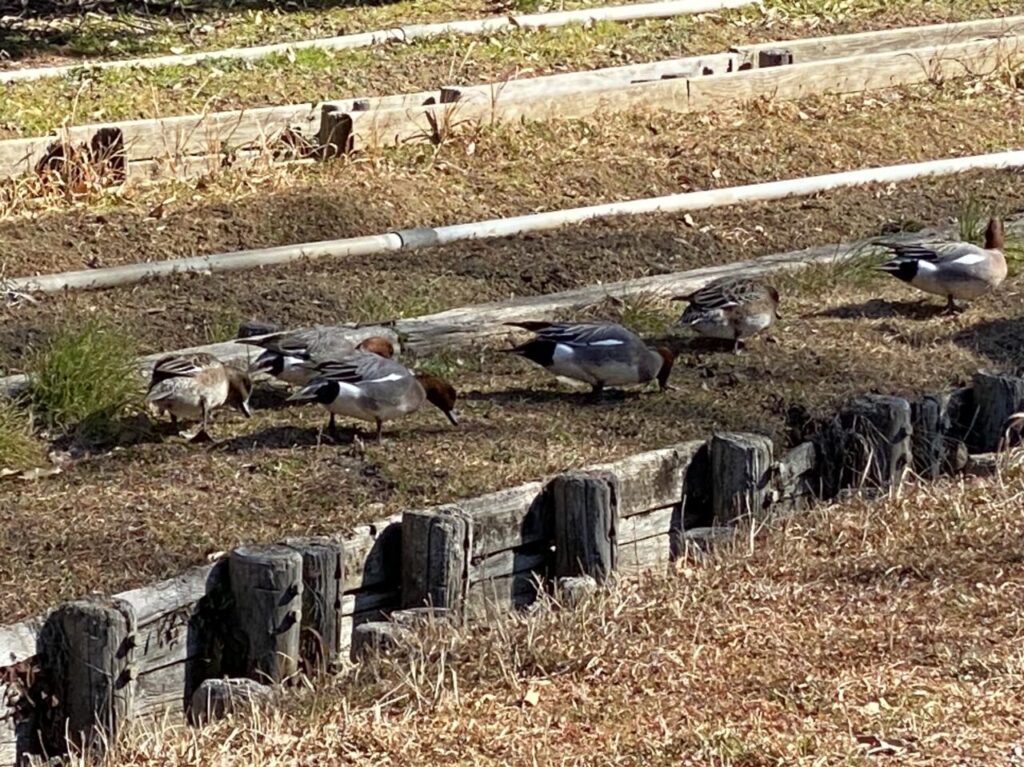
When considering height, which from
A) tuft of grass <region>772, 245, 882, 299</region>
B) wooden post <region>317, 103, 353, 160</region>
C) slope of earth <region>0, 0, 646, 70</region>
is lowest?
tuft of grass <region>772, 245, 882, 299</region>

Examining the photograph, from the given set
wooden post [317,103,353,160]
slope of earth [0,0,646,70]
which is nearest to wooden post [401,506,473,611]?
wooden post [317,103,353,160]

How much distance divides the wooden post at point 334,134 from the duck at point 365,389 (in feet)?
14.2

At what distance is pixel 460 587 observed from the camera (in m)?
6.12

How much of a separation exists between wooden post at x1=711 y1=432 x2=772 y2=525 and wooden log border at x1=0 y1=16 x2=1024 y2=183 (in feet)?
16.7

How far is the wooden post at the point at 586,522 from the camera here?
6.39 meters

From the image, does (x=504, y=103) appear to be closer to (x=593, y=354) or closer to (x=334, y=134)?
(x=334, y=134)

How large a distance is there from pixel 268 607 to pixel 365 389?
1476 millimetres

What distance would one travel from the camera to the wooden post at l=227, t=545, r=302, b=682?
5707mm

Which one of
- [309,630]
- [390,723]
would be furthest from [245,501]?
[390,723]

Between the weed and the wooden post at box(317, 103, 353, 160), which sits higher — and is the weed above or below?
below

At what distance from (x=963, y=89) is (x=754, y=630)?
357 inches

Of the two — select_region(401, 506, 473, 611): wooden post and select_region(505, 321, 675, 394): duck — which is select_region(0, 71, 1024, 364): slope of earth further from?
select_region(401, 506, 473, 611): wooden post

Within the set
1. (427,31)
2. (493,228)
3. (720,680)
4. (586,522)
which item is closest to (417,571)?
(586,522)

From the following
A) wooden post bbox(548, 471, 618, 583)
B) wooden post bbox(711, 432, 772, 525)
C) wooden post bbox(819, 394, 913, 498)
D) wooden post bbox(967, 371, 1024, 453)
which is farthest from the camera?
wooden post bbox(967, 371, 1024, 453)
